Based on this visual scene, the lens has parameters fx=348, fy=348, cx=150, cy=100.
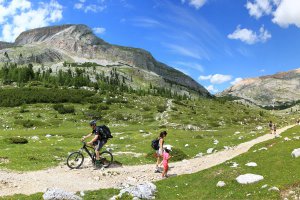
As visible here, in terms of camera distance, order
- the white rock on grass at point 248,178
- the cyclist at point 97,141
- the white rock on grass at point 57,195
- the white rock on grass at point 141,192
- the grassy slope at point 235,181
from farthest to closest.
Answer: the cyclist at point 97,141 < the white rock on grass at point 248,178 < the white rock on grass at point 141,192 < the grassy slope at point 235,181 < the white rock on grass at point 57,195

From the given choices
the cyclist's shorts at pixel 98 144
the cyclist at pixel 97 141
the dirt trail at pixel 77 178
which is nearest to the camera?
the dirt trail at pixel 77 178

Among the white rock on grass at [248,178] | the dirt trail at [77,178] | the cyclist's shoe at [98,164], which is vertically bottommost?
the dirt trail at [77,178]

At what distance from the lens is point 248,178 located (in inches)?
840

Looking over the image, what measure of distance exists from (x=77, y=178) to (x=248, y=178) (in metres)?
12.0

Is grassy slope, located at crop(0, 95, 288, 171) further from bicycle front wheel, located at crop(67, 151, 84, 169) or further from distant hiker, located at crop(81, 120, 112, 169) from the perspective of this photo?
distant hiker, located at crop(81, 120, 112, 169)

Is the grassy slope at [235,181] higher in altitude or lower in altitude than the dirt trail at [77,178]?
higher

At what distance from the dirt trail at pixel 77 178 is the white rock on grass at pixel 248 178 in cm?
673

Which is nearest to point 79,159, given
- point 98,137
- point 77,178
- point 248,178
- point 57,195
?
point 98,137

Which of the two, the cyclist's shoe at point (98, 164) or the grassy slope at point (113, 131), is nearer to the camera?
the cyclist's shoe at point (98, 164)

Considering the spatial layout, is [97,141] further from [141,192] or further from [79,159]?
[141,192]

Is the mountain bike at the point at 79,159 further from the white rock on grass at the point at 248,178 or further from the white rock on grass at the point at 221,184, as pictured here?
the white rock on grass at the point at 248,178

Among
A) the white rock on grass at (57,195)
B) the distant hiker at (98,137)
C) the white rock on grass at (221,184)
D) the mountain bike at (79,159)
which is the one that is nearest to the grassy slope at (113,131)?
the mountain bike at (79,159)

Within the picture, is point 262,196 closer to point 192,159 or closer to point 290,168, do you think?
point 290,168

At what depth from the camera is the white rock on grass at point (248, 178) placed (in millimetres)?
21062
